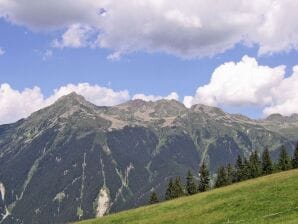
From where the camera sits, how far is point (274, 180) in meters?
68.2

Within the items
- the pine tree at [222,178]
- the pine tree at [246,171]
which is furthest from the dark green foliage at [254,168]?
the pine tree at [222,178]

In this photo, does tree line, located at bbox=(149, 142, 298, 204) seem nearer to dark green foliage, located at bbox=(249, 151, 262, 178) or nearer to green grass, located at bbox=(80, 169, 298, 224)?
dark green foliage, located at bbox=(249, 151, 262, 178)

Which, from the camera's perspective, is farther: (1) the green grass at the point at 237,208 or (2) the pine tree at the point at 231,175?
(2) the pine tree at the point at 231,175

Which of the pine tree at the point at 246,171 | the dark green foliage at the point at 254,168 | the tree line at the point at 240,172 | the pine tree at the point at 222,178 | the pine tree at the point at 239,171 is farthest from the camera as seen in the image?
the pine tree at the point at 239,171

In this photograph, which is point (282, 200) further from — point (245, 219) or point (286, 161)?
point (286, 161)

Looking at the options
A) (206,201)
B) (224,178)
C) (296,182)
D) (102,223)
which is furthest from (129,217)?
(224,178)

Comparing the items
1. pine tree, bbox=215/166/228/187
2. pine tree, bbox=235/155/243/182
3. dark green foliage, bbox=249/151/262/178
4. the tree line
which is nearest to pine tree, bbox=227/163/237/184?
the tree line

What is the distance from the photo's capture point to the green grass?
160 feet

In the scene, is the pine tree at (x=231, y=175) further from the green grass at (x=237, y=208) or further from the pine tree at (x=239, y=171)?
the green grass at (x=237, y=208)

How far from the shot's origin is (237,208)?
55438mm

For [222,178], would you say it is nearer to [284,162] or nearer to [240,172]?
[240,172]

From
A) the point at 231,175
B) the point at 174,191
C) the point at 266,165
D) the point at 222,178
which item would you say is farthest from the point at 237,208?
the point at 231,175

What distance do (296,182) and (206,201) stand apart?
13533 millimetres

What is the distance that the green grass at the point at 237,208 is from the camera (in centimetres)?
4863
